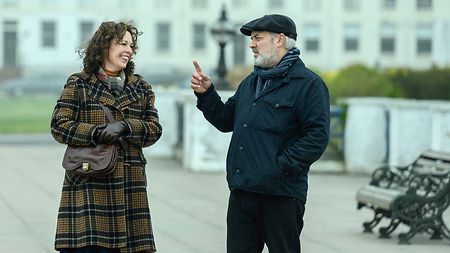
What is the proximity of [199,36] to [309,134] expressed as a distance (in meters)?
73.2

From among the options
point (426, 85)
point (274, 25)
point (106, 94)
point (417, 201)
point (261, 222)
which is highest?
point (274, 25)

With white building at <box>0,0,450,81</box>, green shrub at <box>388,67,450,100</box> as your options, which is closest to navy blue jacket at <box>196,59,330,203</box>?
green shrub at <box>388,67,450,100</box>

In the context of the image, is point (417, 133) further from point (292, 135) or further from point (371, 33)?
point (371, 33)

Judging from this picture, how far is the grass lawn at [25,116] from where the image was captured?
37494 millimetres

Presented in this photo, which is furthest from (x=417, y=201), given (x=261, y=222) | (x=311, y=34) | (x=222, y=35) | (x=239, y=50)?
(x=311, y=34)

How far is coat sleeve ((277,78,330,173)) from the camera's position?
7.70m

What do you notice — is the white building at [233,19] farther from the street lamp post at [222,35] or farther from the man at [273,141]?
the man at [273,141]

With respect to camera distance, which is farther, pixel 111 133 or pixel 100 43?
pixel 100 43

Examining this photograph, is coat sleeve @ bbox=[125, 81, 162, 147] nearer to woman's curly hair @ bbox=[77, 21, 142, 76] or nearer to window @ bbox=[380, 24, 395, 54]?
woman's curly hair @ bbox=[77, 21, 142, 76]

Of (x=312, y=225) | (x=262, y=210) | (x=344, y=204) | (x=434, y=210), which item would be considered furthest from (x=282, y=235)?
(x=344, y=204)

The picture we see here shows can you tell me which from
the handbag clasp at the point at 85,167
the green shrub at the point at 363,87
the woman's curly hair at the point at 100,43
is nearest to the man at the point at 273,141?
Result: the woman's curly hair at the point at 100,43

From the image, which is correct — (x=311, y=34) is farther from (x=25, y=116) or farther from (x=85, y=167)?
(x=85, y=167)

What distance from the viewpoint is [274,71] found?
25.7 feet

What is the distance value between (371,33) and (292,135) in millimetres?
73575
